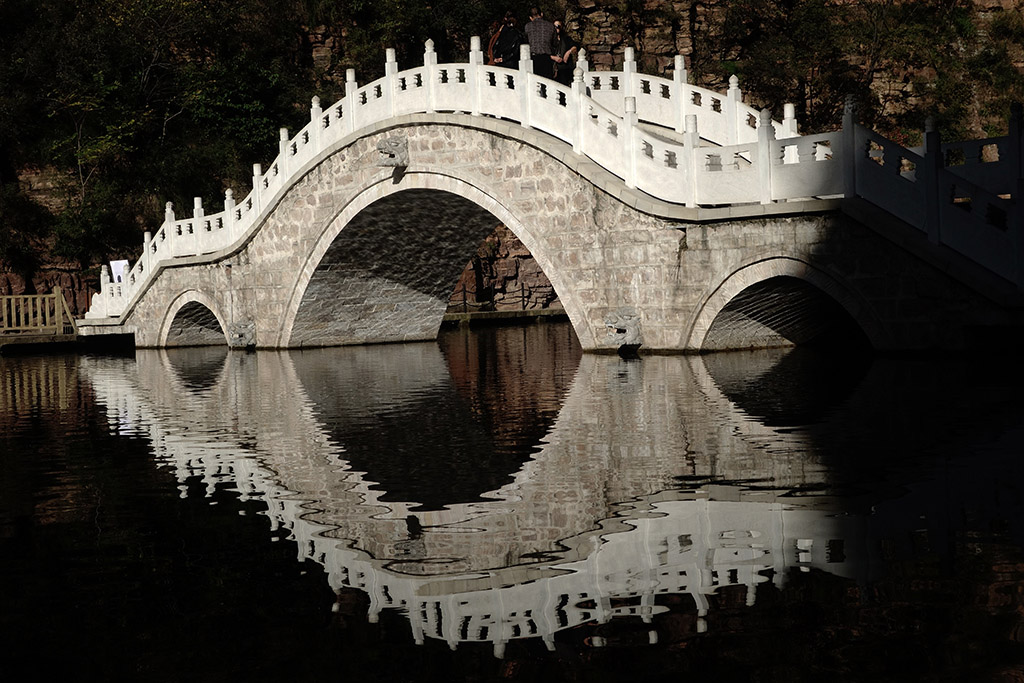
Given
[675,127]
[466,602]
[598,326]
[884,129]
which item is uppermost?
[884,129]

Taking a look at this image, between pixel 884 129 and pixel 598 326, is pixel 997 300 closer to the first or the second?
pixel 598 326

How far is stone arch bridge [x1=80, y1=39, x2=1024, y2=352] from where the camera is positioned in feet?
42.1

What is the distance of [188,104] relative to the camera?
35.1 meters

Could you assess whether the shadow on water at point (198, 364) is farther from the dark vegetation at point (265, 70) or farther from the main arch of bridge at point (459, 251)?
the dark vegetation at point (265, 70)

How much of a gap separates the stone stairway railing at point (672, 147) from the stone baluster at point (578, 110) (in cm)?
2

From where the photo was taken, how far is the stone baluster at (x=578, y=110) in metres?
16.1

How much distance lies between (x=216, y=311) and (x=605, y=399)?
589 inches

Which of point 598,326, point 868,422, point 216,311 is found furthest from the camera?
point 216,311

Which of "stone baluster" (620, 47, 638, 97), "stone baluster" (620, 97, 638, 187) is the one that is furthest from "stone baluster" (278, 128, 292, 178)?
"stone baluster" (620, 97, 638, 187)

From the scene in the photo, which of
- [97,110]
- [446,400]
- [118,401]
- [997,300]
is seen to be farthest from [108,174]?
[997,300]

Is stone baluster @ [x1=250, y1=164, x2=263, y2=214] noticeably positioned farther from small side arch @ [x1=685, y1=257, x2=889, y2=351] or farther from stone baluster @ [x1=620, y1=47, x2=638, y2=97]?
small side arch @ [x1=685, y1=257, x2=889, y2=351]

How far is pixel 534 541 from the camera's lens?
5090mm

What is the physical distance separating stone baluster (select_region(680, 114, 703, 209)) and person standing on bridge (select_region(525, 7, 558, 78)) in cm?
417

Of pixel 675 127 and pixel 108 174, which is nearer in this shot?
pixel 675 127
